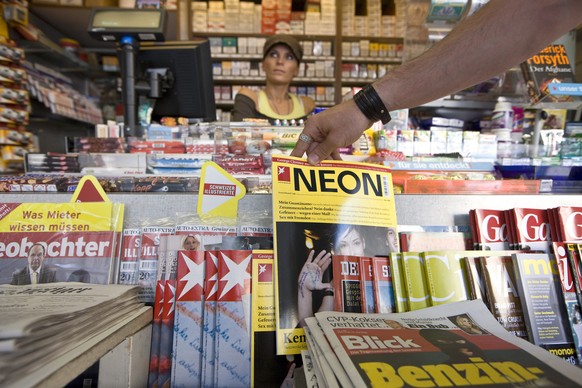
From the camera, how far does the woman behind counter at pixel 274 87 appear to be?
2.44 m

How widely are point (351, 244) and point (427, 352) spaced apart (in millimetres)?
282

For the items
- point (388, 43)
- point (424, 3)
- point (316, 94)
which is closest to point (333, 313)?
point (424, 3)

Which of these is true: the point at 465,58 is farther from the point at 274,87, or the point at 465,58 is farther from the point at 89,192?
the point at 274,87

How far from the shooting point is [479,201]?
940 millimetres

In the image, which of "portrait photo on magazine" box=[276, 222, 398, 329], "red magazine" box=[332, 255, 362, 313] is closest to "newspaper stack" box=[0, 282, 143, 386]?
"portrait photo on magazine" box=[276, 222, 398, 329]

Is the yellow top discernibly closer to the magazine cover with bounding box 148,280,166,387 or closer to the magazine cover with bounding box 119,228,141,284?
the magazine cover with bounding box 119,228,141,284

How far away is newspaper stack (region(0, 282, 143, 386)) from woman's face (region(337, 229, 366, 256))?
438 millimetres

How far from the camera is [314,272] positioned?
2.54 ft

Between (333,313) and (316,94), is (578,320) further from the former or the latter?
(316,94)

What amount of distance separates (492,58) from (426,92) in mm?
139

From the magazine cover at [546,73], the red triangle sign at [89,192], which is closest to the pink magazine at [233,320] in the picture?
the red triangle sign at [89,192]

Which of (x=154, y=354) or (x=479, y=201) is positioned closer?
(x=154, y=354)

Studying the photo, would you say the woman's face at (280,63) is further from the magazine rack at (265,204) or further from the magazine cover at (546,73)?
the magazine rack at (265,204)

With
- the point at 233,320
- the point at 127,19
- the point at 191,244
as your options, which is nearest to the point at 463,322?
the point at 233,320
